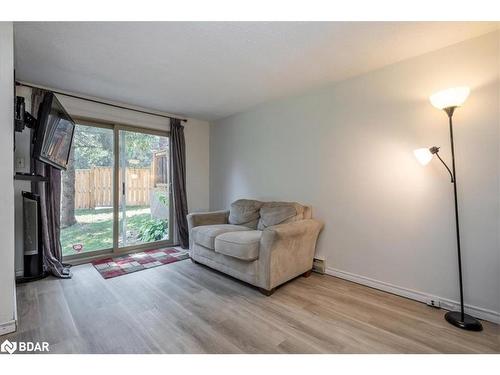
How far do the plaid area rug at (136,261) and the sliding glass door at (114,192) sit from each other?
0.83 ft

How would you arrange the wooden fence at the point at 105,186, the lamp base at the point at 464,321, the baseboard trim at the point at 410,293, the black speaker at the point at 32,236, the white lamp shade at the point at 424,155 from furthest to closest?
the wooden fence at the point at 105,186, the black speaker at the point at 32,236, the white lamp shade at the point at 424,155, the baseboard trim at the point at 410,293, the lamp base at the point at 464,321

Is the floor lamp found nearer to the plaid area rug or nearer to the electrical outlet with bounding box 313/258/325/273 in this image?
the electrical outlet with bounding box 313/258/325/273

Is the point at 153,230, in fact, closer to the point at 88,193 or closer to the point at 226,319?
the point at 88,193

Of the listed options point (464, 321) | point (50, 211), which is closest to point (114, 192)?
point (50, 211)

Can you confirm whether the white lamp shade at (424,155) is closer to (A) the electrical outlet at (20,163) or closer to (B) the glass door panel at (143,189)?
(B) the glass door panel at (143,189)

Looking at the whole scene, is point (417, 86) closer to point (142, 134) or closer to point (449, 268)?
point (449, 268)

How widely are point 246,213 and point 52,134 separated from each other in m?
2.26

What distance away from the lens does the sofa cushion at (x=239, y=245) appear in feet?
7.48

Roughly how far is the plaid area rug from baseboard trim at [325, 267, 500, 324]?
2.13 meters

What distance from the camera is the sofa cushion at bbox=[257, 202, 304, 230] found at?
9.01ft

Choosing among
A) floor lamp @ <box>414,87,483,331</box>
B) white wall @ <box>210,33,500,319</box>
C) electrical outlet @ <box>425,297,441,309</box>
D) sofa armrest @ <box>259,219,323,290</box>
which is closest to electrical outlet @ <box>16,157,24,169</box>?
sofa armrest @ <box>259,219,323,290</box>

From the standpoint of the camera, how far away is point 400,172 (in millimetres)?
2244

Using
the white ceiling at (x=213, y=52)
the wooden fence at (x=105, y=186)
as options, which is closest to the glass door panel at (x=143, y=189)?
the wooden fence at (x=105, y=186)

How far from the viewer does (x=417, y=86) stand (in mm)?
2139
